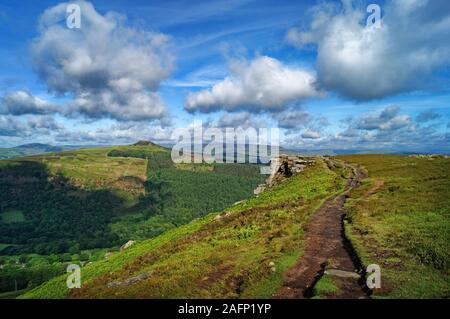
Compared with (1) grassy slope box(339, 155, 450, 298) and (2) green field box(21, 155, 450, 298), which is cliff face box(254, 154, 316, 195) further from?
(2) green field box(21, 155, 450, 298)

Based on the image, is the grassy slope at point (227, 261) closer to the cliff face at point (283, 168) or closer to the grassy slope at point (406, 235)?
the grassy slope at point (406, 235)

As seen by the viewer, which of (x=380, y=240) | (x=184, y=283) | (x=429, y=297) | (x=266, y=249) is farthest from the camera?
(x=266, y=249)

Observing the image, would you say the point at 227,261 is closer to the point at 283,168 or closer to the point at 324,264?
the point at 324,264

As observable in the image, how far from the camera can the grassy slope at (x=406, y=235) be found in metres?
18.4

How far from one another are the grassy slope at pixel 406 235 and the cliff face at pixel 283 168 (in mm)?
34567

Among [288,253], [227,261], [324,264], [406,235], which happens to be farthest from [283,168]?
[324,264]

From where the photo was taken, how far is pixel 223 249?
98.3 ft

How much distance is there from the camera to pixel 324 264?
23.2 meters

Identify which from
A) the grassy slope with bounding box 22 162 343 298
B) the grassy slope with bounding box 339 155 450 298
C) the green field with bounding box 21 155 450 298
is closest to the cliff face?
the grassy slope with bounding box 339 155 450 298

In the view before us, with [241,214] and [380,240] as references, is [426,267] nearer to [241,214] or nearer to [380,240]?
[380,240]

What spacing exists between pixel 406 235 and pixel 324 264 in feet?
25.3
